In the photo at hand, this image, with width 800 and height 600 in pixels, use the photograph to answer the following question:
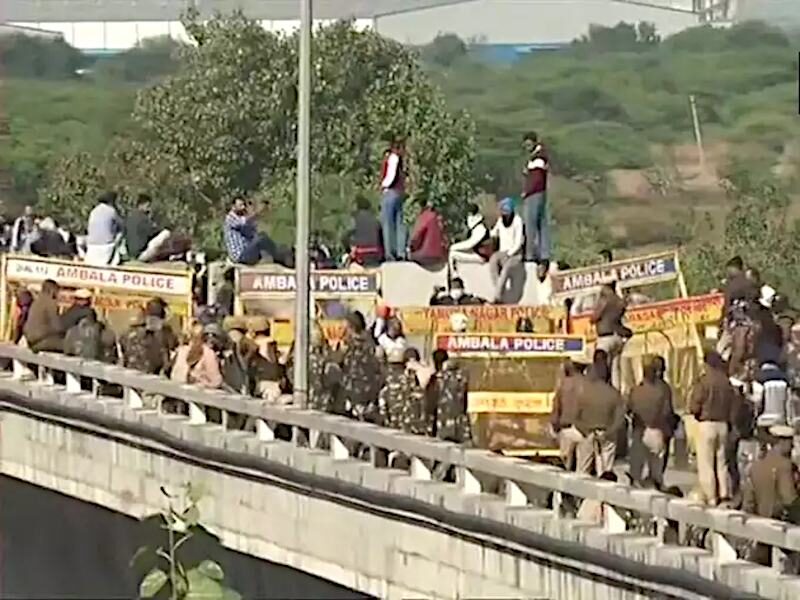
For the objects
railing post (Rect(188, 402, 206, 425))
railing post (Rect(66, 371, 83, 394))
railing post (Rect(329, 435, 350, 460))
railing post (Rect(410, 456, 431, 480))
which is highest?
railing post (Rect(66, 371, 83, 394))

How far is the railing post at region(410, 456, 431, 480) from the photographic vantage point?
5336 millimetres

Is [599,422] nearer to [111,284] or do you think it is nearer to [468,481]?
[468,481]

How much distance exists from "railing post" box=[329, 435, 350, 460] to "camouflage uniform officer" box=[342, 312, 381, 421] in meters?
0.08

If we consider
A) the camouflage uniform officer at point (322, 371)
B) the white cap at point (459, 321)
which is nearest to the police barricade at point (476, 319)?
the white cap at point (459, 321)

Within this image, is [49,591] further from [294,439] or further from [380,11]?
A: [380,11]

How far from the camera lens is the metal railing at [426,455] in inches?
177

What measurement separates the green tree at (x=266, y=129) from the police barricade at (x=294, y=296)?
0.52ft

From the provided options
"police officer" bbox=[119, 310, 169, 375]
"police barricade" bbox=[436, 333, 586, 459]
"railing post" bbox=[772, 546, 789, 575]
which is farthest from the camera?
"police officer" bbox=[119, 310, 169, 375]

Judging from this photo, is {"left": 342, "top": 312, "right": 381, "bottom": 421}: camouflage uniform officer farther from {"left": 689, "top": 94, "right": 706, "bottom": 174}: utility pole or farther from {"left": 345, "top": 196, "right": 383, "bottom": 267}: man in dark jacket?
{"left": 689, "top": 94, "right": 706, "bottom": 174}: utility pole

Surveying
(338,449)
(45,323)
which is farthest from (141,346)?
(338,449)

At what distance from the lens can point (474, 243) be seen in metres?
5.22

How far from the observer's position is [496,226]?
5.20 m

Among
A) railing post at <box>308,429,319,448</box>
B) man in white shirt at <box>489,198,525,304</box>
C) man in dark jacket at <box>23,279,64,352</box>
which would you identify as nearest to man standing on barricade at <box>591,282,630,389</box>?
man in white shirt at <box>489,198,525,304</box>

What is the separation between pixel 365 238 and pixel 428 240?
0.59 feet
